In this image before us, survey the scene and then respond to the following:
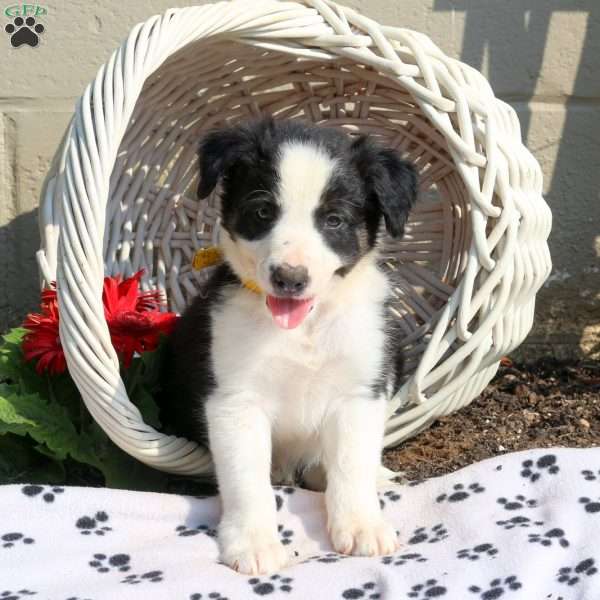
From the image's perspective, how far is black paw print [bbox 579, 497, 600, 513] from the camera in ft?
9.65

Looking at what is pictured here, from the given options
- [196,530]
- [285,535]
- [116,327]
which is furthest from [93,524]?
[116,327]

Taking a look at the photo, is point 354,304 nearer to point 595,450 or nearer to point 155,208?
point 595,450

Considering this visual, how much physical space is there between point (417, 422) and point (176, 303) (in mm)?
1446

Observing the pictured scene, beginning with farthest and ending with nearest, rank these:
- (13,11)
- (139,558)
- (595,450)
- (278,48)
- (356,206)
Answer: (13,11)
(278,48)
(595,450)
(356,206)
(139,558)

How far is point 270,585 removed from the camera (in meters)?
2.61

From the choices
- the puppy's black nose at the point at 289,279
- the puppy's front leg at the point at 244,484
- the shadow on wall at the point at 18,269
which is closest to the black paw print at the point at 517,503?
the puppy's front leg at the point at 244,484

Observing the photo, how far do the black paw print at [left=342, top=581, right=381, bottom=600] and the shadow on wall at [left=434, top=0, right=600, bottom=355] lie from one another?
2721mm

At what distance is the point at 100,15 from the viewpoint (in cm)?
470

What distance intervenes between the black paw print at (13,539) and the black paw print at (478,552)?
1293 mm

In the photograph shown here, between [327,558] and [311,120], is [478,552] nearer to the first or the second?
[327,558]

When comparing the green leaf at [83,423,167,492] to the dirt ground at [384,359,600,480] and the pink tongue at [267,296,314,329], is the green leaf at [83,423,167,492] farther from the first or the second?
the dirt ground at [384,359,600,480]

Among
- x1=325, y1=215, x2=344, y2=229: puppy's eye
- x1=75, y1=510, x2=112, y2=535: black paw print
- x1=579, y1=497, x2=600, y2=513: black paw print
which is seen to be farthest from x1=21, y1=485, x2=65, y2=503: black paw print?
x1=579, y1=497, x2=600, y2=513: black paw print

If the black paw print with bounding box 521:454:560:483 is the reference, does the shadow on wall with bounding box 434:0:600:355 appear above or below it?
above

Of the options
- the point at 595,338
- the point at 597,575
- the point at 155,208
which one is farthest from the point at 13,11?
the point at 597,575
